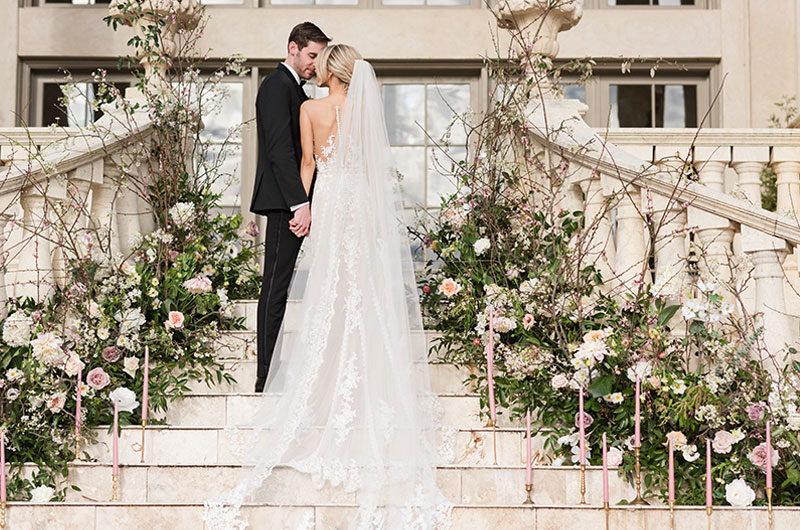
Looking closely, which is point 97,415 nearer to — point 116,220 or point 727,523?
point 116,220

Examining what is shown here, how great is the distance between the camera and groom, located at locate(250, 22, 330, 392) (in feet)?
15.3

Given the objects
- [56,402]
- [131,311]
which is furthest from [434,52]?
[56,402]

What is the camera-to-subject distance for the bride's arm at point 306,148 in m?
4.62

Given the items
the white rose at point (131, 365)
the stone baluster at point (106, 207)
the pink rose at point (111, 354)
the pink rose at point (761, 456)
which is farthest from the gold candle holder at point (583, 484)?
the stone baluster at point (106, 207)

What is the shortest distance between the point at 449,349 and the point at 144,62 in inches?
104

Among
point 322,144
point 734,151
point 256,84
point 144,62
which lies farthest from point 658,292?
point 256,84

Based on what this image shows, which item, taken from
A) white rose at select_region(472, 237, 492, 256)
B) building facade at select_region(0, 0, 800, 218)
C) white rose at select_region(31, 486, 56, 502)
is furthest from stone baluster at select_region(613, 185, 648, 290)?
building facade at select_region(0, 0, 800, 218)

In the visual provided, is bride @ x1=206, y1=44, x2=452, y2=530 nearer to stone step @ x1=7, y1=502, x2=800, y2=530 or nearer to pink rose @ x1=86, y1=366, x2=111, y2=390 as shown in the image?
stone step @ x1=7, y1=502, x2=800, y2=530

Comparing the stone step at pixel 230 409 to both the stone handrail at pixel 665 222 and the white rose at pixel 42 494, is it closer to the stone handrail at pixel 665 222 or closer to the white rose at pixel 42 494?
the white rose at pixel 42 494

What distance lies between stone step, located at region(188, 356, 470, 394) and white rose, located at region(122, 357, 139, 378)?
319mm

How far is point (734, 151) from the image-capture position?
6242 mm

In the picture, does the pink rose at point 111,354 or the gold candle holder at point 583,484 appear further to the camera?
the pink rose at point 111,354

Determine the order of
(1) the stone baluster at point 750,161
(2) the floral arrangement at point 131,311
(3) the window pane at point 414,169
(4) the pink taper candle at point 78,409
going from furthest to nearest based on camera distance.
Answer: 1. (3) the window pane at point 414,169
2. (1) the stone baluster at point 750,161
3. (2) the floral arrangement at point 131,311
4. (4) the pink taper candle at point 78,409

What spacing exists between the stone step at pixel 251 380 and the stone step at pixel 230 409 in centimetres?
18
